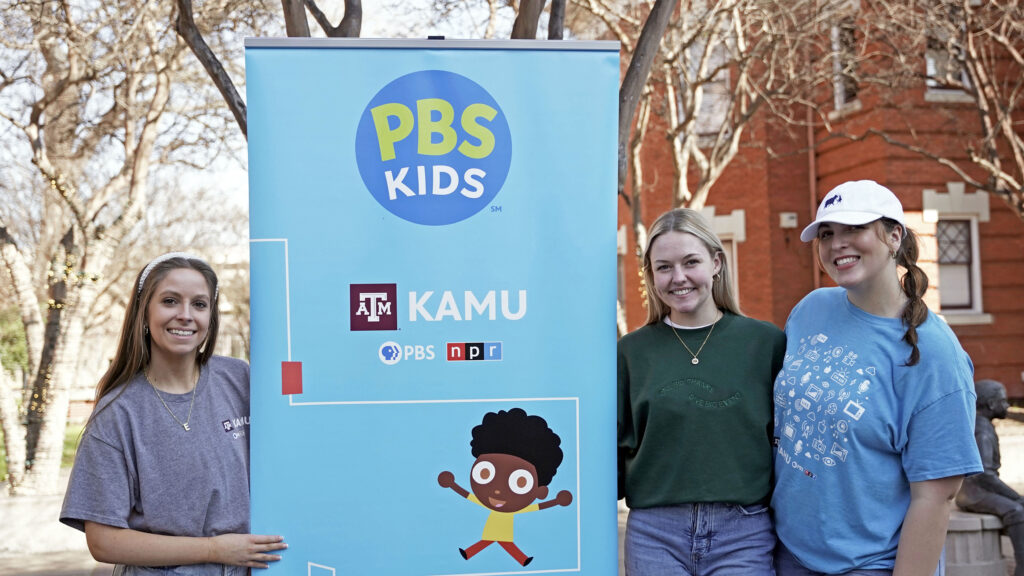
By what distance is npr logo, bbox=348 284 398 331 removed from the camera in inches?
98.6

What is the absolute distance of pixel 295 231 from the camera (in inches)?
98.0

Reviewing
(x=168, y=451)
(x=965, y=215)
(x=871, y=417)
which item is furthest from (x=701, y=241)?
(x=965, y=215)

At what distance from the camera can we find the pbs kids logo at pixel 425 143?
252 centimetres

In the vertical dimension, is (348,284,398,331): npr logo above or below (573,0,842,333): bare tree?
below

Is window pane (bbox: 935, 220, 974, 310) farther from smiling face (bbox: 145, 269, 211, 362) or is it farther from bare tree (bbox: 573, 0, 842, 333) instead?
smiling face (bbox: 145, 269, 211, 362)

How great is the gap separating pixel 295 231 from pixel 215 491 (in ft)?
2.51

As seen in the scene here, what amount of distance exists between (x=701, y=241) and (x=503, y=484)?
37.8 inches

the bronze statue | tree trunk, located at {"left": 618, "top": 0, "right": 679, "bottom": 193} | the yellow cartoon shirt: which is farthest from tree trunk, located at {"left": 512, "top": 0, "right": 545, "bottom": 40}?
the bronze statue

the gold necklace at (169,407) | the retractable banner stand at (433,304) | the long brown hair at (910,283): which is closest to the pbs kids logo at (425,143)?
the retractable banner stand at (433,304)

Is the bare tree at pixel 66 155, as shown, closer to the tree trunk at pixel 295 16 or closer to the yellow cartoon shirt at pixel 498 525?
the tree trunk at pixel 295 16

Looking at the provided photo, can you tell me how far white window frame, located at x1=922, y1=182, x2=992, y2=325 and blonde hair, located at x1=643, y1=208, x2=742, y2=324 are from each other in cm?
1186

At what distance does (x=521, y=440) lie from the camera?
2.58 m

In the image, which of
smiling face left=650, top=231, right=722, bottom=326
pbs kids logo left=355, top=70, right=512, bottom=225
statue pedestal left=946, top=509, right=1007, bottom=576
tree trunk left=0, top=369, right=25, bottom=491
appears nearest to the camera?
pbs kids logo left=355, top=70, right=512, bottom=225

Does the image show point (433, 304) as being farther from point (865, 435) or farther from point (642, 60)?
point (642, 60)
